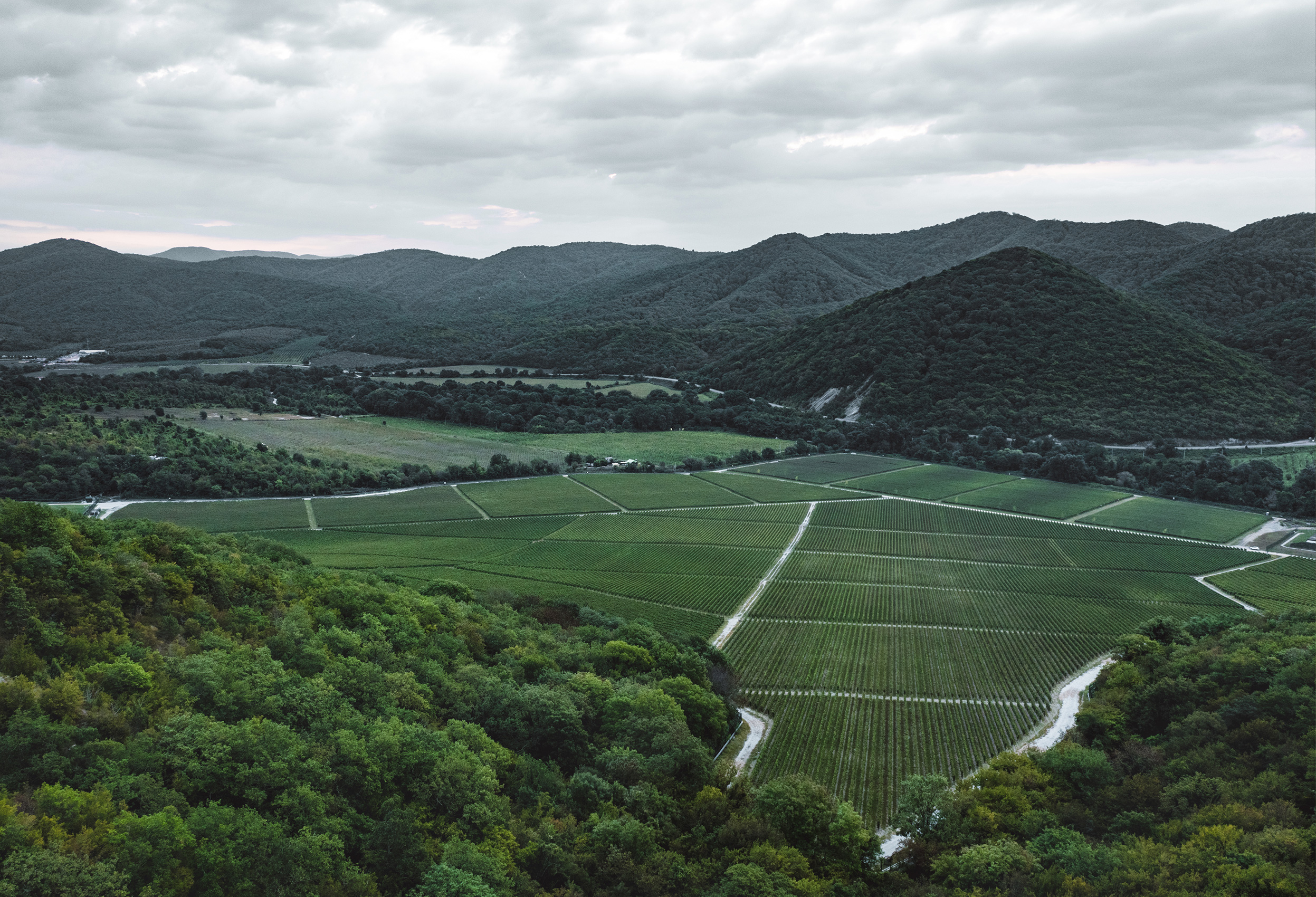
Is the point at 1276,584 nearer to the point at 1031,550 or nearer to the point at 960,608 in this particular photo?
the point at 1031,550

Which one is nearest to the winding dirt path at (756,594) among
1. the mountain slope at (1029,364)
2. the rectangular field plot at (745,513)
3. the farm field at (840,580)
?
the farm field at (840,580)

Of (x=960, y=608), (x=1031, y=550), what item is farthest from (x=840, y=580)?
(x=1031, y=550)

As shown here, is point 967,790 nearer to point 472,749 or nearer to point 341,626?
point 472,749

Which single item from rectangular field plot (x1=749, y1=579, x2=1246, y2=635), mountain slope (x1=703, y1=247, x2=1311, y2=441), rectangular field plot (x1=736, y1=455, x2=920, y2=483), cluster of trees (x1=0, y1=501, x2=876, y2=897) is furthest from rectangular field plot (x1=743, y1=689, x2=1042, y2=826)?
mountain slope (x1=703, y1=247, x2=1311, y2=441)

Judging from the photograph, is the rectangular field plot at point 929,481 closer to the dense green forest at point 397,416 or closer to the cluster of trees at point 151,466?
the dense green forest at point 397,416

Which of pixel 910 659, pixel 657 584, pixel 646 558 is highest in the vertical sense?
pixel 646 558

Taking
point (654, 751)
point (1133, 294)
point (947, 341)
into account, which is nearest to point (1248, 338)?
point (1133, 294)
